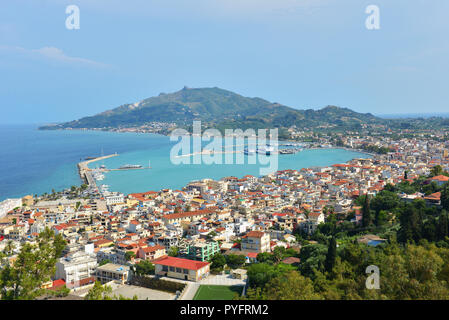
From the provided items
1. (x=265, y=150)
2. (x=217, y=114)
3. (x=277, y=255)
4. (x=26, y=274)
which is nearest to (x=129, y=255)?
(x=277, y=255)

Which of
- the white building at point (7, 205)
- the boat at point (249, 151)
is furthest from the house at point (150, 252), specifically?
the boat at point (249, 151)

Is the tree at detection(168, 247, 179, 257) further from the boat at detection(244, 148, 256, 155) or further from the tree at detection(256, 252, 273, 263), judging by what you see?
the boat at detection(244, 148, 256, 155)

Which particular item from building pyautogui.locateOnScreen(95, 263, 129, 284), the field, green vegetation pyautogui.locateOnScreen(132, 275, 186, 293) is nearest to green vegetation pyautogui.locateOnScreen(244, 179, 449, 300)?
the field

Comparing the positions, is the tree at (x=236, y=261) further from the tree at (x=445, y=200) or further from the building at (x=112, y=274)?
the tree at (x=445, y=200)

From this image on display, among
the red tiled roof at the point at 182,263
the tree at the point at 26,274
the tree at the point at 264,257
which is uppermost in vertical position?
the tree at the point at 26,274

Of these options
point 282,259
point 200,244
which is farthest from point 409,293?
point 200,244

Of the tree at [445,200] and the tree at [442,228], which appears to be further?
the tree at [445,200]
